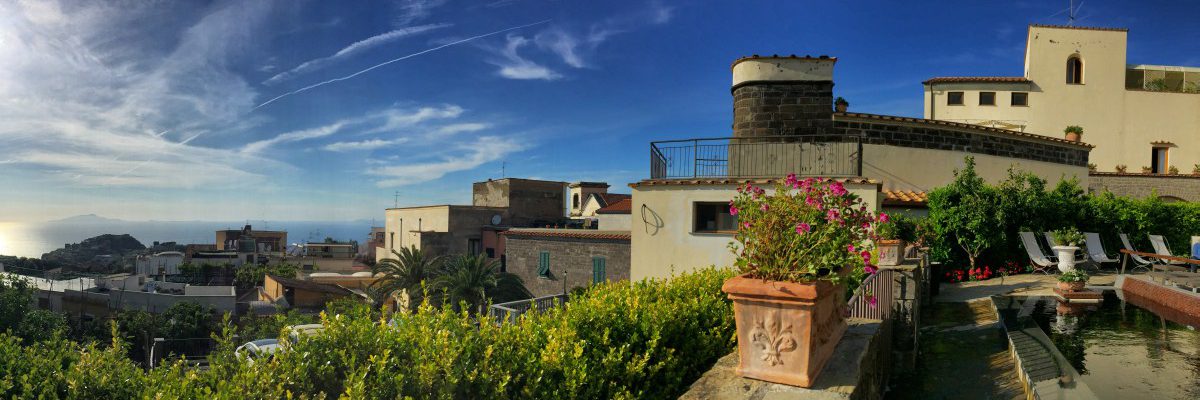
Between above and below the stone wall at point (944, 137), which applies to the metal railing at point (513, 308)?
below

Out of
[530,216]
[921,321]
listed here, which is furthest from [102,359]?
[530,216]

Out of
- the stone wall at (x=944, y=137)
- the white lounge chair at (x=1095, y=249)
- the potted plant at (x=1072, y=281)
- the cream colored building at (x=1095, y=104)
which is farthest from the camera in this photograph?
the cream colored building at (x=1095, y=104)

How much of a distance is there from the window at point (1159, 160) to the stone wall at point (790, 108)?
83.0 feet

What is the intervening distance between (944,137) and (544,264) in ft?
58.6

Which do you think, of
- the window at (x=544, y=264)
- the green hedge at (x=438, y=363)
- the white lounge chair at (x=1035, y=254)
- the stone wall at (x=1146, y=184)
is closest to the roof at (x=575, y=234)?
the window at (x=544, y=264)

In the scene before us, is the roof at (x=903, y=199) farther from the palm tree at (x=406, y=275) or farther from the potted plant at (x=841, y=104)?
the palm tree at (x=406, y=275)

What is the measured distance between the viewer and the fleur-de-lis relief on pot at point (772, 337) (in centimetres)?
330

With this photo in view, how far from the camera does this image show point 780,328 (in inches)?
131

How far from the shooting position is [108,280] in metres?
41.1

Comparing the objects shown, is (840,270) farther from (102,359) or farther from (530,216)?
(530,216)

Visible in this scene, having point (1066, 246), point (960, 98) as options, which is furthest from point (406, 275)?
point (960, 98)

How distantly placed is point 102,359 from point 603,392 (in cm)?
283

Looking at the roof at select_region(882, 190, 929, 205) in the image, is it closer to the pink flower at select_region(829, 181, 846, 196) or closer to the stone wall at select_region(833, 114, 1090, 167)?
the stone wall at select_region(833, 114, 1090, 167)

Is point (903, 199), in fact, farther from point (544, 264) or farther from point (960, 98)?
point (960, 98)
